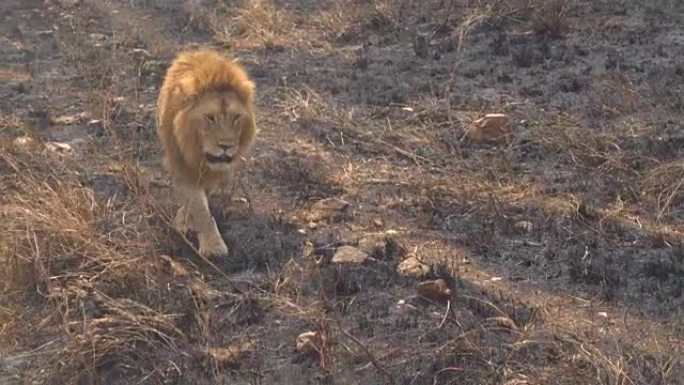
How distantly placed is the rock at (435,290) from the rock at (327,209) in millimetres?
1218

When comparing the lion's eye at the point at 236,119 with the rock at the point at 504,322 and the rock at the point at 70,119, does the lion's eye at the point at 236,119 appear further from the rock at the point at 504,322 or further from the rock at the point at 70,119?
the rock at the point at 70,119

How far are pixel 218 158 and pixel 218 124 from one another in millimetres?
198

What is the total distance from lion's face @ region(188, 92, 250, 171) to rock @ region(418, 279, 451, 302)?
1.30 metres

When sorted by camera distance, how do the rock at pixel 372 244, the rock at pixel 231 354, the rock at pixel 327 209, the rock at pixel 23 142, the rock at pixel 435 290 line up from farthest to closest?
the rock at pixel 23 142 → the rock at pixel 327 209 → the rock at pixel 372 244 → the rock at pixel 435 290 → the rock at pixel 231 354

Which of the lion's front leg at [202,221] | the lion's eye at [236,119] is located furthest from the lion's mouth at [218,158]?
the lion's front leg at [202,221]

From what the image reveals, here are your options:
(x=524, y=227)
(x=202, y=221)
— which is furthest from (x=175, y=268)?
(x=524, y=227)

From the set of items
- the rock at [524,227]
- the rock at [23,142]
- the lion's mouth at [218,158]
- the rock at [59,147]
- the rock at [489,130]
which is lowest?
the rock at [59,147]

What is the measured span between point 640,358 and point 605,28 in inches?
226

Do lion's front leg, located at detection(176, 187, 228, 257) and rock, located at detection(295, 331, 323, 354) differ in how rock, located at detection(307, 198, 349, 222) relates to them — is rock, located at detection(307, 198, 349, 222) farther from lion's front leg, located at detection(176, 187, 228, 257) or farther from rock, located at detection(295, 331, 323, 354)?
rock, located at detection(295, 331, 323, 354)

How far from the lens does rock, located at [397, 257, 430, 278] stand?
490cm

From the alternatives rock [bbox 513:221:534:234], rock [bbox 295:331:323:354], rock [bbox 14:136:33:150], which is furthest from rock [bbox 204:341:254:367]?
rock [bbox 14:136:33:150]

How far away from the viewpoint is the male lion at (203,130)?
5.09m

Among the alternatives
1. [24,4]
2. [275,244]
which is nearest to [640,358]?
[275,244]

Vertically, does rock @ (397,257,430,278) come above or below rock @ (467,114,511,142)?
above
